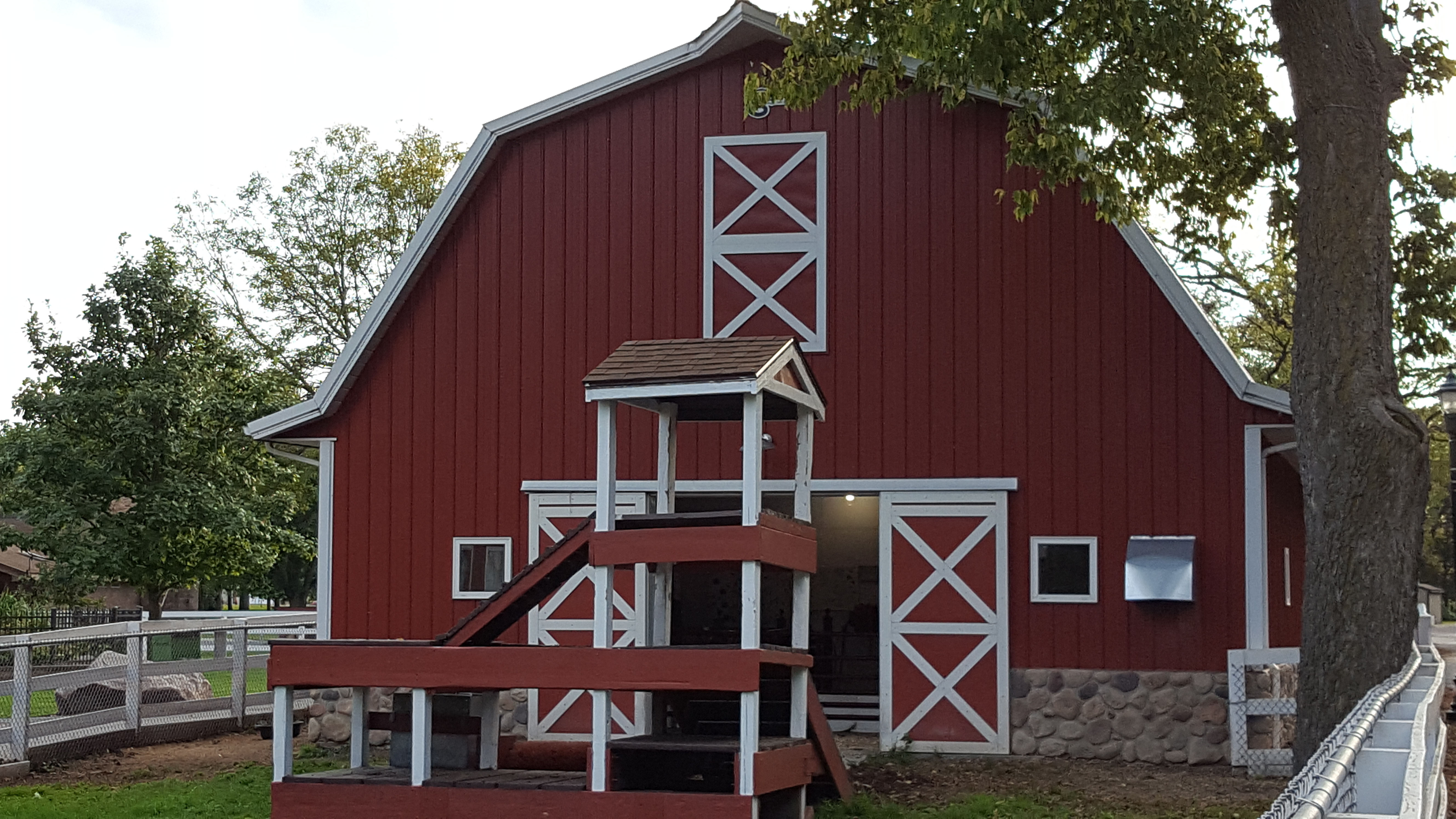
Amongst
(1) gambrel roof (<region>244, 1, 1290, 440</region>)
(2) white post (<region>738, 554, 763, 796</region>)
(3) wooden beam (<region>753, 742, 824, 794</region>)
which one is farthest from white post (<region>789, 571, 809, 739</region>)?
(1) gambrel roof (<region>244, 1, 1290, 440</region>)

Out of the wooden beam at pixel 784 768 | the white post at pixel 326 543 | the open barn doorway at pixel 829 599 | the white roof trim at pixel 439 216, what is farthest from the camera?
the open barn doorway at pixel 829 599

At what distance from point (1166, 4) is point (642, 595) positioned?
262 inches

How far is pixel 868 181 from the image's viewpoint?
14.6m

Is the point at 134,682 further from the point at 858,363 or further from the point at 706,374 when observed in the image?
the point at 706,374

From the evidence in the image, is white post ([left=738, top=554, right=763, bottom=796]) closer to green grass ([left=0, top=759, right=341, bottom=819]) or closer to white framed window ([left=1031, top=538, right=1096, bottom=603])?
green grass ([left=0, top=759, right=341, bottom=819])

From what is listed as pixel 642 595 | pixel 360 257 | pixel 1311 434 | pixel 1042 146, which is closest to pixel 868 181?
pixel 1042 146

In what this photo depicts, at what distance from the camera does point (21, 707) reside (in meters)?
13.9

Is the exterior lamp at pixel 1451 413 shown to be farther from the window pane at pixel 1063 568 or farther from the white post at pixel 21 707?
the white post at pixel 21 707

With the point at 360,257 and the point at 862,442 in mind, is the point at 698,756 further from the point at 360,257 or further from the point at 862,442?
the point at 360,257

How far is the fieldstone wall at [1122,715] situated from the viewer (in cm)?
1342

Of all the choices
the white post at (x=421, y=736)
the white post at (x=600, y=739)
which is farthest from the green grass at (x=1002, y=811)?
the white post at (x=421, y=736)

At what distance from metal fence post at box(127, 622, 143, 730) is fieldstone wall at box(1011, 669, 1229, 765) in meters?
8.45

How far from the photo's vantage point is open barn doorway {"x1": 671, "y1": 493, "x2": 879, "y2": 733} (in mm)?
17656

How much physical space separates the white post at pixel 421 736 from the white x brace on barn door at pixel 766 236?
5072mm
